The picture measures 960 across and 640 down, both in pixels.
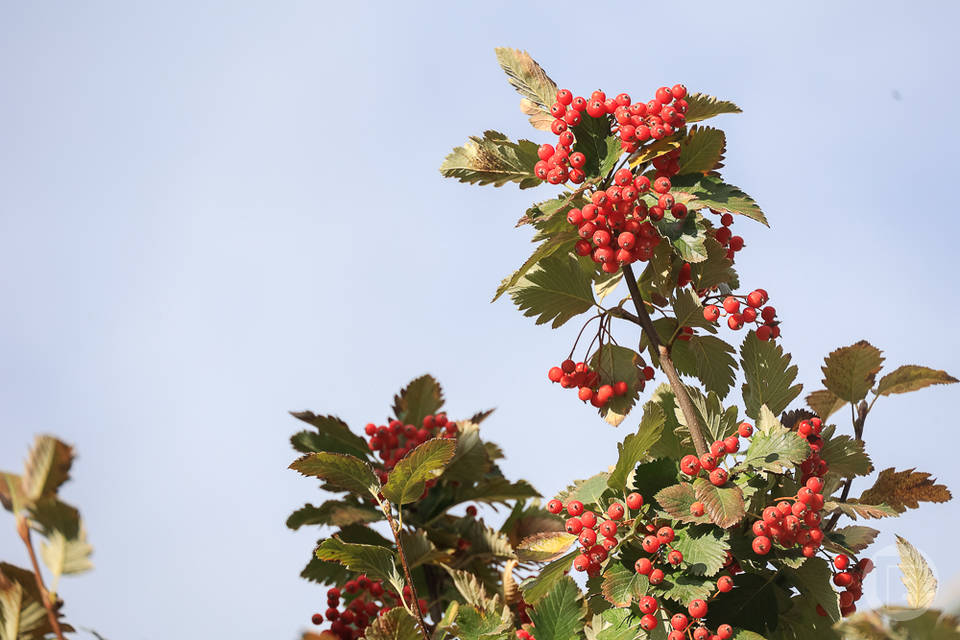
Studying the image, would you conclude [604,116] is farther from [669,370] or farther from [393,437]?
[393,437]

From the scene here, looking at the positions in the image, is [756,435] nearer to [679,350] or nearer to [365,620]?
[679,350]

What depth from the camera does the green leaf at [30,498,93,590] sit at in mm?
1029

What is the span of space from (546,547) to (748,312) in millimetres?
677

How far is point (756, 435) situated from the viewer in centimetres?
187

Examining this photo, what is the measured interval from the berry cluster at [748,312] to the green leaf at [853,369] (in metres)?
0.17

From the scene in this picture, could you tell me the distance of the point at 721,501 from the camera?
5.73 ft

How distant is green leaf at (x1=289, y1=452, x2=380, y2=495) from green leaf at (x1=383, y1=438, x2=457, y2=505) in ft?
0.23

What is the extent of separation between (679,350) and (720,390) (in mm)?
133

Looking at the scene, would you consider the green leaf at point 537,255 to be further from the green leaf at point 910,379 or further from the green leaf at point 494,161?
the green leaf at point 910,379

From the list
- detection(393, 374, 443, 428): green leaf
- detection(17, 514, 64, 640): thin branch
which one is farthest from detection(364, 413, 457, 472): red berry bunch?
detection(17, 514, 64, 640): thin branch

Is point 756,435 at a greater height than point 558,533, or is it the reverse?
point 756,435

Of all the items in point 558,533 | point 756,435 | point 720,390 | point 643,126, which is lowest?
point 558,533

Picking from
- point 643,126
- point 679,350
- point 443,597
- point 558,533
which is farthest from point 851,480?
point 443,597

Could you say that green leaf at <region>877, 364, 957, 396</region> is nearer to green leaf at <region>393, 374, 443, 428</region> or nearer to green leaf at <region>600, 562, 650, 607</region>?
green leaf at <region>600, 562, 650, 607</region>
